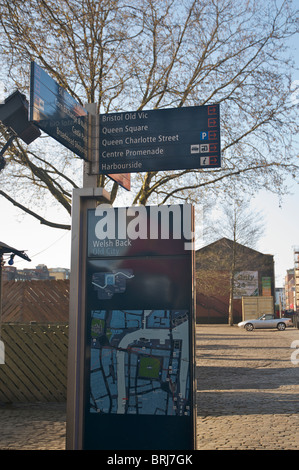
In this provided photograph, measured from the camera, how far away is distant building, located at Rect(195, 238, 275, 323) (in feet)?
170

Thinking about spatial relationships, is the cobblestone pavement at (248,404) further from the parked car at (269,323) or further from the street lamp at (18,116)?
the parked car at (269,323)

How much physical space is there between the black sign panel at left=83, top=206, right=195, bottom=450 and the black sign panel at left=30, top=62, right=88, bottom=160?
3.26 ft

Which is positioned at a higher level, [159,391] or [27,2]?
[27,2]

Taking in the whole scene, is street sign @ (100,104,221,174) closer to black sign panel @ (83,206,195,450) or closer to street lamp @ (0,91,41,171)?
black sign panel @ (83,206,195,450)

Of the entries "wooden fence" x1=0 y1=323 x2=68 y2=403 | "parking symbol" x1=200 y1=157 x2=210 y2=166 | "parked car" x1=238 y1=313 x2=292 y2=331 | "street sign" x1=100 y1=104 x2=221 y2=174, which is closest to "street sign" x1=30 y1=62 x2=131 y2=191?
"street sign" x1=100 y1=104 x2=221 y2=174

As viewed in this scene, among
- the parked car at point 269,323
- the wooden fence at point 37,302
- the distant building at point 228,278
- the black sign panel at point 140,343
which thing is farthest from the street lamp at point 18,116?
the distant building at point 228,278

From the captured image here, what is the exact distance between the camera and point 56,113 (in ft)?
17.8

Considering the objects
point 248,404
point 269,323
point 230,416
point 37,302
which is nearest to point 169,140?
point 230,416

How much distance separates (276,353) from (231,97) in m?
10.2

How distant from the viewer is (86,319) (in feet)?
18.5

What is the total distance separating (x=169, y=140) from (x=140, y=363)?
2.49m

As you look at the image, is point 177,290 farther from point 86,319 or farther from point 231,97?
point 231,97

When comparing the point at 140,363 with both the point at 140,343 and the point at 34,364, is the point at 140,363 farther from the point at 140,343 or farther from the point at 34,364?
the point at 34,364
